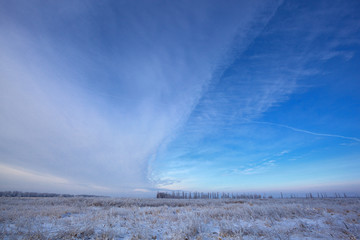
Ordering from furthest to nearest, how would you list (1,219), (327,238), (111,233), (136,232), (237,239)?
1. (1,219)
2. (136,232)
3. (111,233)
4. (327,238)
5. (237,239)

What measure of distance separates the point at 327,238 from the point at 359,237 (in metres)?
1.32

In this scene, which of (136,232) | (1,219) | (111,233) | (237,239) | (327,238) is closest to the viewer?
(237,239)

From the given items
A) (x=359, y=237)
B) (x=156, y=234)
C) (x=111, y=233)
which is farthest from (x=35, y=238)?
(x=359, y=237)

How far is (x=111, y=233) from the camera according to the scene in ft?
21.9

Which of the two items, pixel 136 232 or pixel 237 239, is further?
pixel 136 232

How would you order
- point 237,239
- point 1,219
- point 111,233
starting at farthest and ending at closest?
point 1,219 → point 111,233 → point 237,239

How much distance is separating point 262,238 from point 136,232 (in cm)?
533

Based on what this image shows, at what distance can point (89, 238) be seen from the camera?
21.4 ft

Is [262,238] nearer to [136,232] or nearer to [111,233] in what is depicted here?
[136,232]

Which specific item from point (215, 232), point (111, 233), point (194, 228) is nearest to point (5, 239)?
point (111, 233)

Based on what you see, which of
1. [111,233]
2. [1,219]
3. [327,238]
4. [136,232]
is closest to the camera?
[327,238]

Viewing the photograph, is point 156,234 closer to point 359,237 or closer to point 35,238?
point 35,238

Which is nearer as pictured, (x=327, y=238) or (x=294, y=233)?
(x=327, y=238)

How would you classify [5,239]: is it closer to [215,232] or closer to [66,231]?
[66,231]
